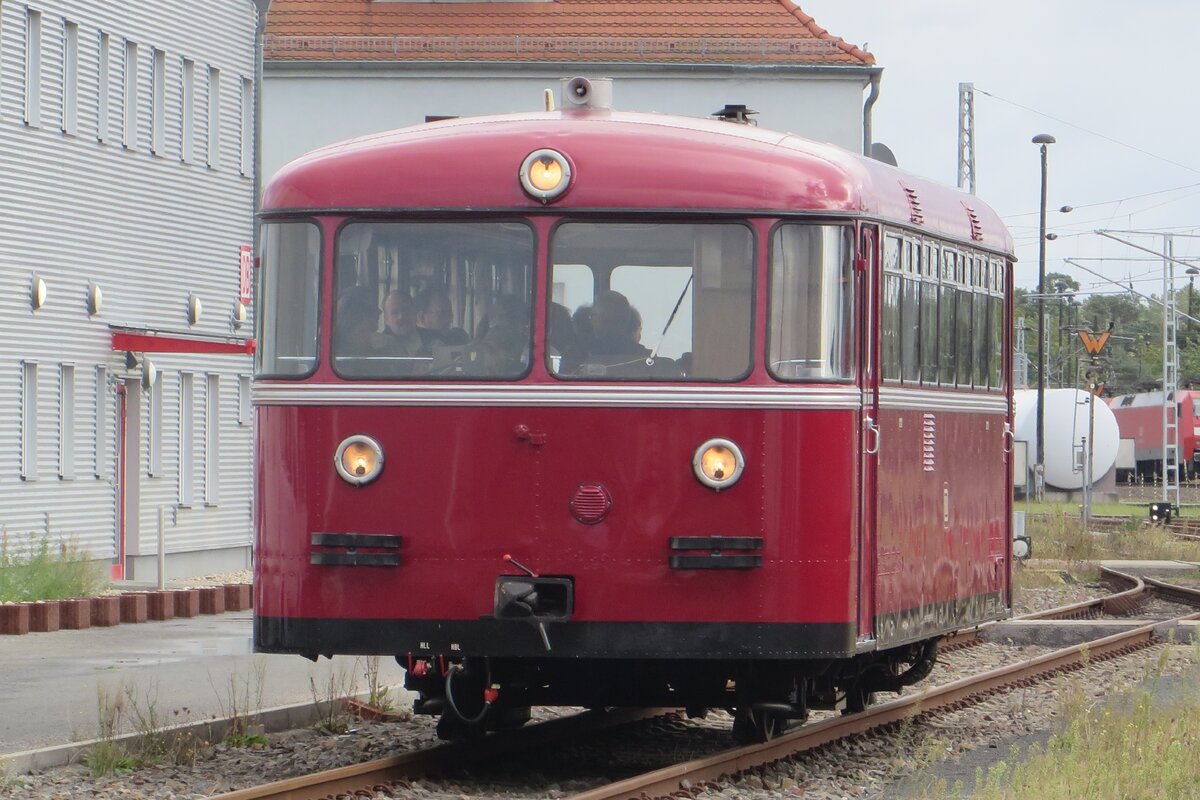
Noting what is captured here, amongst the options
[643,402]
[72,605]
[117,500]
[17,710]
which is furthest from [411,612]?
[117,500]

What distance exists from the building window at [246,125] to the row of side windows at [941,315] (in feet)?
61.0

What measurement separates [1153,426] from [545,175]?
70.8 meters

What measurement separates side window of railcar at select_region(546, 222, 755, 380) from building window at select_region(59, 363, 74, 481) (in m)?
16.4

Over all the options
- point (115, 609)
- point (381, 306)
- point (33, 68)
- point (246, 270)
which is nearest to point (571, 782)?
point (381, 306)

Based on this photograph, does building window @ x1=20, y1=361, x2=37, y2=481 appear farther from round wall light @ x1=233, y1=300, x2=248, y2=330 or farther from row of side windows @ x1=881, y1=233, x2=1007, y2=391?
row of side windows @ x1=881, y1=233, x2=1007, y2=391

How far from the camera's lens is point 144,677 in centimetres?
1399

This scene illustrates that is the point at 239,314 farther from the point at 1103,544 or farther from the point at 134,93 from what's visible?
the point at 1103,544

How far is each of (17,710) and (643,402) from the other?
15.5 feet

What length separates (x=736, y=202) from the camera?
9516mm

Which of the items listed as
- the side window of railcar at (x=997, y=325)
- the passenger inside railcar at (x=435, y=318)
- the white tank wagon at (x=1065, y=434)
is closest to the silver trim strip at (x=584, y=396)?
the passenger inside railcar at (x=435, y=318)

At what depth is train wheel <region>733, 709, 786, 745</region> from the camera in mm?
10656

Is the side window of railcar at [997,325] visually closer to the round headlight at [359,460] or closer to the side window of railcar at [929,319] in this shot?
the side window of railcar at [929,319]

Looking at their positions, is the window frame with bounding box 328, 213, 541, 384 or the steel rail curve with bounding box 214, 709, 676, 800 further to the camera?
the window frame with bounding box 328, 213, 541, 384

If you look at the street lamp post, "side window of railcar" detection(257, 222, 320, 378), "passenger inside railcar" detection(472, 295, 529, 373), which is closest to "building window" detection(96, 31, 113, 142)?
"side window of railcar" detection(257, 222, 320, 378)
